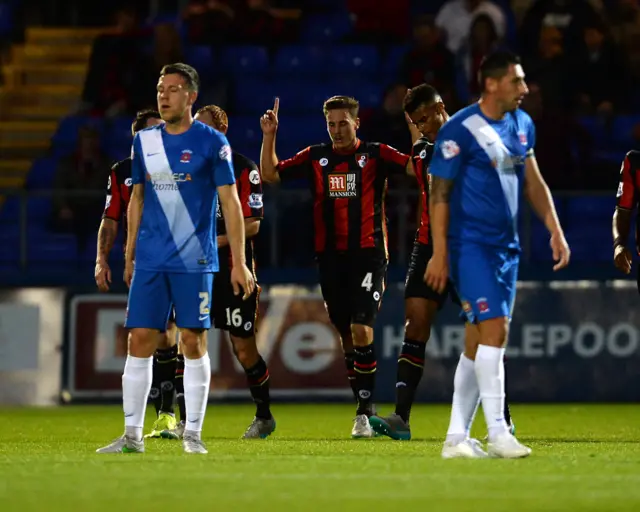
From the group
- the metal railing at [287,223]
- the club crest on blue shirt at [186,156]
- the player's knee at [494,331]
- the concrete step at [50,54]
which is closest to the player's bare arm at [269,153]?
the club crest on blue shirt at [186,156]

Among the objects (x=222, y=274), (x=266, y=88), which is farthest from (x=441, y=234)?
(x=266, y=88)

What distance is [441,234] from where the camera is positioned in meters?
8.03

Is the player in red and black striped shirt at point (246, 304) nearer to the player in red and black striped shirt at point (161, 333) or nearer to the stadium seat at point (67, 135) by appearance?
the player in red and black striped shirt at point (161, 333)

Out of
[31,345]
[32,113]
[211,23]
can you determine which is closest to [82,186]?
[31,345]

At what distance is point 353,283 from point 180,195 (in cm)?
273

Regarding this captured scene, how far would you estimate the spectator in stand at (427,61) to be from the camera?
1748 centimetres

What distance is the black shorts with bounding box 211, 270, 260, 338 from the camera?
34.9 feet

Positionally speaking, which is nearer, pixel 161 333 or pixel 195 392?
pixel 195 392

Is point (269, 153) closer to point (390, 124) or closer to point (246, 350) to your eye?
point (246, 350)

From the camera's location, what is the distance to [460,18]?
60.6 feet

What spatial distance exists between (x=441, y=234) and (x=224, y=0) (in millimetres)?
12003

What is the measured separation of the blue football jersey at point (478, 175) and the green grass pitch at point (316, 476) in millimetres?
1136

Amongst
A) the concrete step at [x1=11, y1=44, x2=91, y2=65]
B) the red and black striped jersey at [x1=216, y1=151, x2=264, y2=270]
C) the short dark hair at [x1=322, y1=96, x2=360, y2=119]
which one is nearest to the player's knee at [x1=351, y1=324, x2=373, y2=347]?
the red and black striped jersey at [x1=216, y1=151, x2=264, y2=270]

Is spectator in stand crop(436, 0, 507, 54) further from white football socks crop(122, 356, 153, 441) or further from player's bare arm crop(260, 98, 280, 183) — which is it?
white football socks crop(122, 356, 153, 441)
